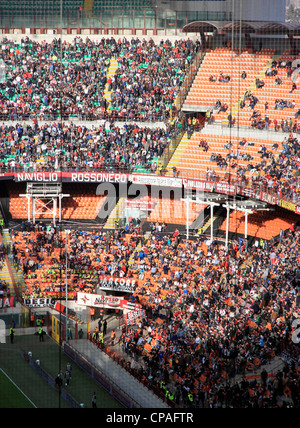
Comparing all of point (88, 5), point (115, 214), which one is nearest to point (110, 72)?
point (88, 5)

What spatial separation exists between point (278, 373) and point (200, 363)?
2.10 meters

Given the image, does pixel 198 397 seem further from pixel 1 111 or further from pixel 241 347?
pixel 1 111

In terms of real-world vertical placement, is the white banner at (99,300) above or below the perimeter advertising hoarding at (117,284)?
below

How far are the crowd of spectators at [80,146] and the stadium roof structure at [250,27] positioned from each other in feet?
11.9

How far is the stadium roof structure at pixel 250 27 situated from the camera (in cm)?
2306

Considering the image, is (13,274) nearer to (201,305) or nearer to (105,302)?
(105,302)

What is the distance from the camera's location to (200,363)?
15148 mm

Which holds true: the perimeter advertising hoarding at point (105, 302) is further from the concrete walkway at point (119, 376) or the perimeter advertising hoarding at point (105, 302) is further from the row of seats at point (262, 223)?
the row of seats at point (262, 223)

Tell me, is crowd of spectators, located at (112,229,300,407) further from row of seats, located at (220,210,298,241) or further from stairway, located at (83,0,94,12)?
stairway, located at (83,0,94,12)

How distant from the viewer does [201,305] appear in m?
17.5

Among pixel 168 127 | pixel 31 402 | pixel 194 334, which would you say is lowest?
pixel 31 402

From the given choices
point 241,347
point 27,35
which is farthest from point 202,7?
point 241,347

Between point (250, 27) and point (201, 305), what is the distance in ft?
32.8

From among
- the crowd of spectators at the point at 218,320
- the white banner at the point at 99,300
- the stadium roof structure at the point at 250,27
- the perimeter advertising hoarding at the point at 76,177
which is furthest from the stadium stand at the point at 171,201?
the stadium roof structure at the point at 250,27
